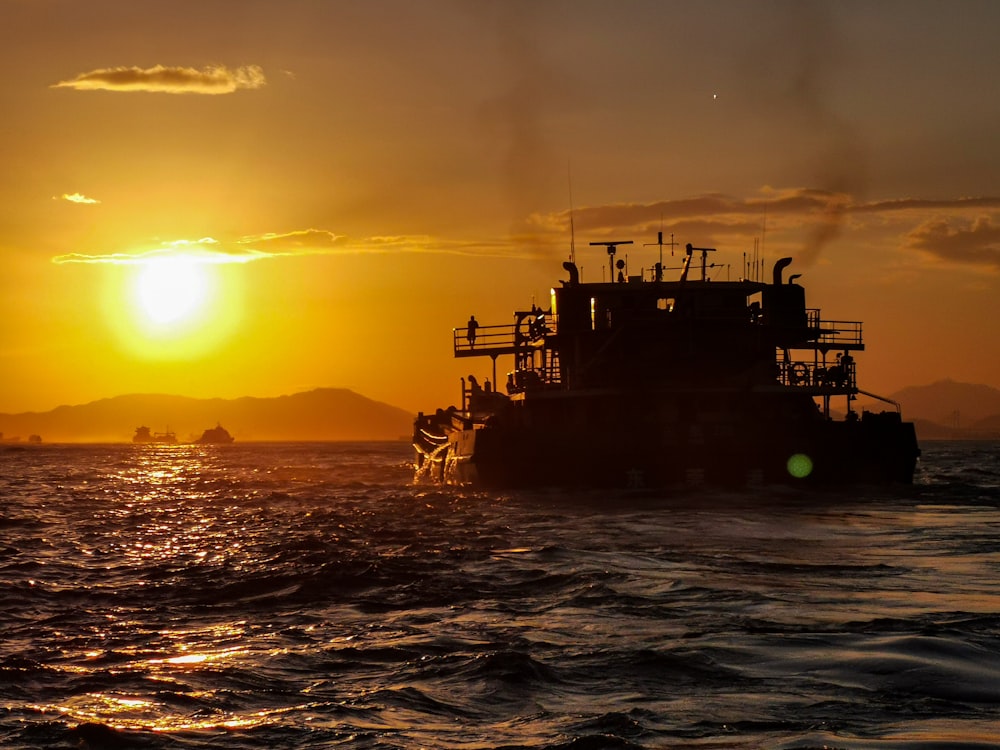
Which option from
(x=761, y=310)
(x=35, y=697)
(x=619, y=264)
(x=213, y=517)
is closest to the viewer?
(x=35, y=697)

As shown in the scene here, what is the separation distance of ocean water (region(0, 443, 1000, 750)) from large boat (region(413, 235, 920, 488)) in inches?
522

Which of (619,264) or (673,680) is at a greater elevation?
(619,264)

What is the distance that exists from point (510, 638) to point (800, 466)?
30.7 metres

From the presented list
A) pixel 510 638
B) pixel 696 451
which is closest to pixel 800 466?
pixel 696 451

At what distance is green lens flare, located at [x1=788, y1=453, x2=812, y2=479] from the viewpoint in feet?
140

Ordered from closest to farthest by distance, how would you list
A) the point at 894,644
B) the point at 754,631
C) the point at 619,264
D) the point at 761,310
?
the point at 894,644, the point at 754,631, the point at 761,310, the point at 619,264

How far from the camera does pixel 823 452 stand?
42.8 metres

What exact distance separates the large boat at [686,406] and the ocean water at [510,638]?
13.3 meters

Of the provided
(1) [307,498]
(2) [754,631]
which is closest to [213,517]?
(1) [307,498]

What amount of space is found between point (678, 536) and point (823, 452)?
58.8ft

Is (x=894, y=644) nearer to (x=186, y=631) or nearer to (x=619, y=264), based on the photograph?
(x=186, y=631)

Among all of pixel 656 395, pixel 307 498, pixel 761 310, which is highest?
pixel 761 310

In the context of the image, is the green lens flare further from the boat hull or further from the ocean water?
the ocean water

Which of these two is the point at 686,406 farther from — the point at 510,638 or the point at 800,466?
the point at 510,638
